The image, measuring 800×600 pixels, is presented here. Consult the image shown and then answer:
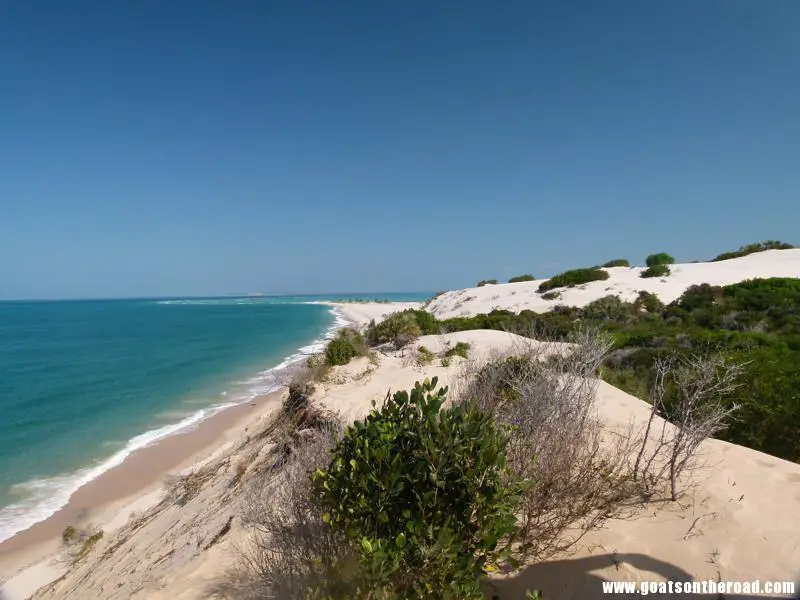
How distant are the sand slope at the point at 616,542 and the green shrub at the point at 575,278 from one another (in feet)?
71.1

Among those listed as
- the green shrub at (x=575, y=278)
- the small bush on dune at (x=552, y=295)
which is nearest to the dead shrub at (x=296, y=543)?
the small bush on dune at (x=552, y=295)

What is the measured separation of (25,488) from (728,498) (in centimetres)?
1365

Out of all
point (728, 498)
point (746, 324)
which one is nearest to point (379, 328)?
point (746, 324)

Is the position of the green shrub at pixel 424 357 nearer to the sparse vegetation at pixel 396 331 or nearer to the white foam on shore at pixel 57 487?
the sparse vegetation at pixel 396 331

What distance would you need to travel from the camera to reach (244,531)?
16.6 feet

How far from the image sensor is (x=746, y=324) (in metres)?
14.9

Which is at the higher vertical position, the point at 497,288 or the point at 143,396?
the point at 497,288

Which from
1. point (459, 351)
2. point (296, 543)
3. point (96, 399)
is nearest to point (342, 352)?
point (459, 351)

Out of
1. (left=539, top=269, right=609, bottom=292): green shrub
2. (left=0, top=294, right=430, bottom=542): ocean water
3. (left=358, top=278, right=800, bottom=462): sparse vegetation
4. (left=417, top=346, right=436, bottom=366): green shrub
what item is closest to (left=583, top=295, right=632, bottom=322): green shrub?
(left=358, top=278, right=800, bottom=462): sparse vegetation

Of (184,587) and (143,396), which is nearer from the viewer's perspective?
(184,587)

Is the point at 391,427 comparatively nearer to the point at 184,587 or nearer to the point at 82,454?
the point at 184,587

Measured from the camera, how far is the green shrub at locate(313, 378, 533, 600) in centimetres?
253

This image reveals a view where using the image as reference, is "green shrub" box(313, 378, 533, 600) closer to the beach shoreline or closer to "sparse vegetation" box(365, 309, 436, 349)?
the beach shoreline

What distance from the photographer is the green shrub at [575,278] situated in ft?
93.0
